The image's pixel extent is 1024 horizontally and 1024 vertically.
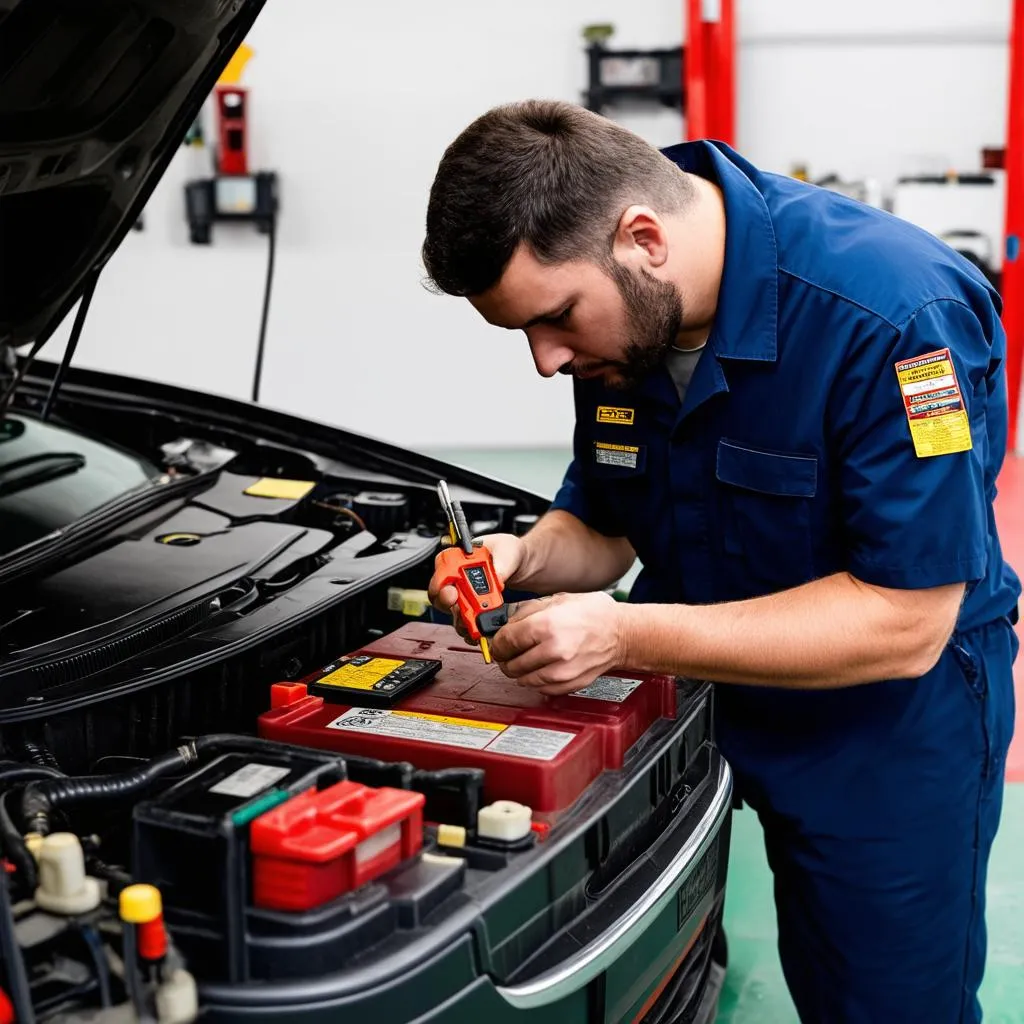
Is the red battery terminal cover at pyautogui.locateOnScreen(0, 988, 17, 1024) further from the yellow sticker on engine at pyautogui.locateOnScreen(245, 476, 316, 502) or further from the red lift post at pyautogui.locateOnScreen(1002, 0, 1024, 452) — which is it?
the red lift post at pyautogui.locateOnScreen(1002, 0, 1024, 452)

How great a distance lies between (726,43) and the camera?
5227 millimetres

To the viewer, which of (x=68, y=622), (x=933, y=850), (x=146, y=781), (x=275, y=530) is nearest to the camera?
(x=146, y=781)

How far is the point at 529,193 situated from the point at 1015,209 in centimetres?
460

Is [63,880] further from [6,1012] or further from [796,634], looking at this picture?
[796,634]

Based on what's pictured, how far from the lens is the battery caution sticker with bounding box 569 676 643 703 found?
1.25 meters

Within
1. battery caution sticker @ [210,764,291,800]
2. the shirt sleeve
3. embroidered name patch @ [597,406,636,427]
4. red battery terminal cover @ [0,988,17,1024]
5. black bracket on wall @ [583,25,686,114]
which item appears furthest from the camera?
black bracket on wall @ [583,25,686,114]

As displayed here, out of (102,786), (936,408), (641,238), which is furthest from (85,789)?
(936,408)

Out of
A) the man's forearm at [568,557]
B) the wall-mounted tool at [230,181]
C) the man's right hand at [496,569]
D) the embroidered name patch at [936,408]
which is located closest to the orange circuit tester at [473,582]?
the man's right hand at [496,569]

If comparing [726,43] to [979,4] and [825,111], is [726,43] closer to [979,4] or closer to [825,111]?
[825,111]

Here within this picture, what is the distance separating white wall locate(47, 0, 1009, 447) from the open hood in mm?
3833

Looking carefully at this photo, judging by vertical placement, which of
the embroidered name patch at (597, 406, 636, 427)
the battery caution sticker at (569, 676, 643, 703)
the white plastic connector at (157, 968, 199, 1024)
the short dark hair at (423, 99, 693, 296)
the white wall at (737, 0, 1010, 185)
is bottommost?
the white plastic connector at (157, 968, 199, 1024)

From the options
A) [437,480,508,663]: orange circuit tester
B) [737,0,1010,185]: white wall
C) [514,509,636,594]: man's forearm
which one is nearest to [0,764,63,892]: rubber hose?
[437,480,508,663]: orange circuit tester

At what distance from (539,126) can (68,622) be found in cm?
73

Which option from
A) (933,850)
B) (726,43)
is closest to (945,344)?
(933,850)
